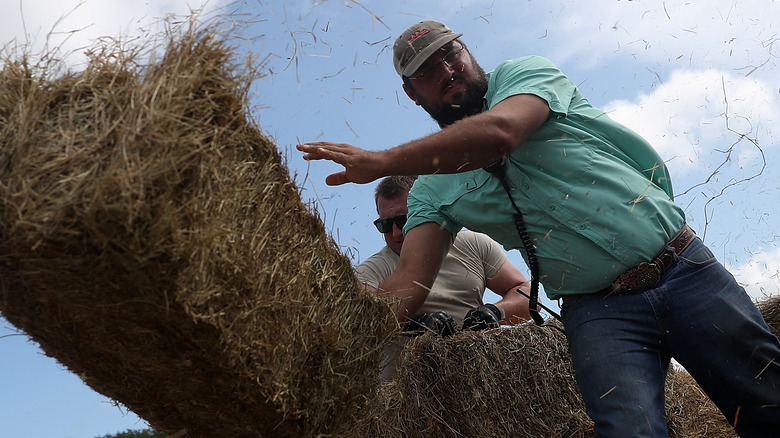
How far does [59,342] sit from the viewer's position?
2176 mm

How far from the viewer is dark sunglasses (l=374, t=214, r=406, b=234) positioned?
14.4 ft

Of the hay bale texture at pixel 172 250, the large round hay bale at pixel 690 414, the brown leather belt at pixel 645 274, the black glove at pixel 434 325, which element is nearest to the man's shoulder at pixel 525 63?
the brown leather belt at pixel 645 274

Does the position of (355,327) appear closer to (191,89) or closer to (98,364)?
(98,364)

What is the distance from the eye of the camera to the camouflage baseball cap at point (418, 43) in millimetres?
3012

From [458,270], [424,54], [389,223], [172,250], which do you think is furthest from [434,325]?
[172,250]

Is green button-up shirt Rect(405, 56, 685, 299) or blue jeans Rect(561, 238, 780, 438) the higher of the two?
green button-up shirt Rect(405, 56, 685, 299)

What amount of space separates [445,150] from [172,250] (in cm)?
105

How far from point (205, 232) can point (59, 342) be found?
717mm

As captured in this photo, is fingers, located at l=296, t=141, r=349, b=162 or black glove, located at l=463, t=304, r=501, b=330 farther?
black glove, located at l=463, t=304, r=501, b=330

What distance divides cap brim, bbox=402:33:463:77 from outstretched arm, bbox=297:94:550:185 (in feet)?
1.70

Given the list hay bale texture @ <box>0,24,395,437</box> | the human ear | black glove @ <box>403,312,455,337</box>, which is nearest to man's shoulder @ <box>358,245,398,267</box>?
black glove @ <box>403,312,455,337</box>

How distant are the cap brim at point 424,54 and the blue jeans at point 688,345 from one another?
118 centimetres

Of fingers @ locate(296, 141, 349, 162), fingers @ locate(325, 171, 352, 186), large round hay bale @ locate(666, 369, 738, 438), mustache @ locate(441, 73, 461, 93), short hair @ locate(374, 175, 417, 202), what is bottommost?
large round hay bale @ locate(666, 369, 738, 438)

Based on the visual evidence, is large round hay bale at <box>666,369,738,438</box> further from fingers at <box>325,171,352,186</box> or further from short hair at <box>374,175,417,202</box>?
→ fingers at <box>325,171,352,186</box>
